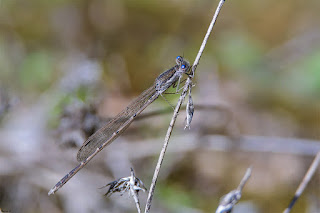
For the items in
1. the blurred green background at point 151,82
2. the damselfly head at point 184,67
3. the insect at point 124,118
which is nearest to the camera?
the insect at point 124,118

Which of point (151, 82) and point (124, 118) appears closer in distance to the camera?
point (124, 118)

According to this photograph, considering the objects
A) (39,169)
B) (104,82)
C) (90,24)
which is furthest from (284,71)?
(39,169)

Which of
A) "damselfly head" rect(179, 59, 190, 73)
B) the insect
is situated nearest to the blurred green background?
the insect

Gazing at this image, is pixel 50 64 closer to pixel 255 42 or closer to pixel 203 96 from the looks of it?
pixel 203 96

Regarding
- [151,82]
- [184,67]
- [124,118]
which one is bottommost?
[124,118]

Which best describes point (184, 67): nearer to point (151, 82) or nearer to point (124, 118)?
point (124, 118)

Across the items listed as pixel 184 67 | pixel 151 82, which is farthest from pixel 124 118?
pixel 151 82

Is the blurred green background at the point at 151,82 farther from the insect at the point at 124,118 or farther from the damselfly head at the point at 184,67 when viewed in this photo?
the damselfly head at the point at 184,67

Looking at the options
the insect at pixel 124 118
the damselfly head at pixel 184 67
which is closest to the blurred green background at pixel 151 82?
the insect at pixel 124 118
